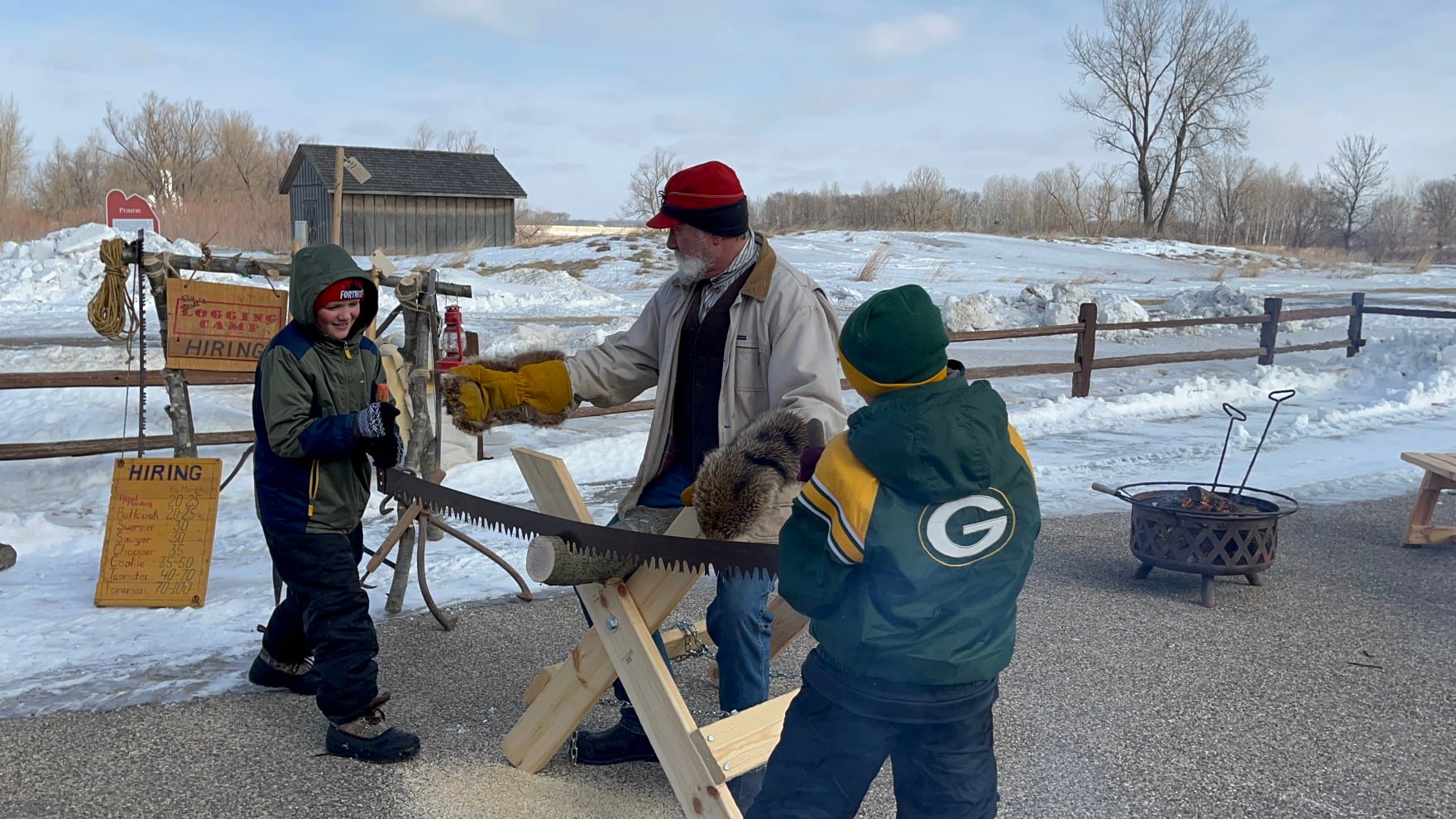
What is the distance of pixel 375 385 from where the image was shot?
12.5ft

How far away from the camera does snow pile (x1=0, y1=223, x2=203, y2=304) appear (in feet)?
64.1

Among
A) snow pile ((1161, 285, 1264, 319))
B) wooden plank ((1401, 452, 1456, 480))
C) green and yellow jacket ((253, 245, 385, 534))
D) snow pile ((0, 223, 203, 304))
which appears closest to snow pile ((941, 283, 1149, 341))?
snow pile ((1161, 285, 1264, 319))

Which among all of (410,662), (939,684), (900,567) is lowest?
(410,662)

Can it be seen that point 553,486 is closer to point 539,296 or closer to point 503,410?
point 503,410

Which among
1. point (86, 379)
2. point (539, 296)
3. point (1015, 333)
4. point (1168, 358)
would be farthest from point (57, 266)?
point (1168, 358)

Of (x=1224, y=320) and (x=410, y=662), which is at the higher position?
(x=1224, y=320)

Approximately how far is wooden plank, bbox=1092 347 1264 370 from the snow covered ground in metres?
0.27

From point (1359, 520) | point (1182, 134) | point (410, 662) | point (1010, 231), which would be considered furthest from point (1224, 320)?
point (1182, 134)

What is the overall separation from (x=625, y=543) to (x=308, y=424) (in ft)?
4.11

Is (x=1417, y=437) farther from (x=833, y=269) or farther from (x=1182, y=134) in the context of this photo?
(x=1182, y=134)

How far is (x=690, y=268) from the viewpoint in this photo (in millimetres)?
3303

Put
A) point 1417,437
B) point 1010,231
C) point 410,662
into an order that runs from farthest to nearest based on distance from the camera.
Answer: point 1010,231 < point 1417,437 < point 410,662

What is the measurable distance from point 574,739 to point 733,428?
3.90ft

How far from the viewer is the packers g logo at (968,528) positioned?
2.15 metres
